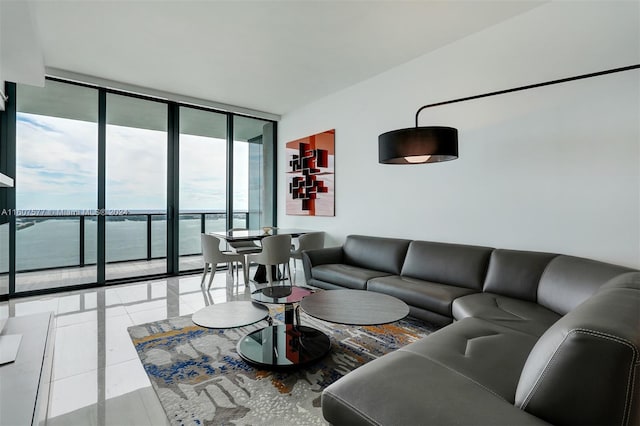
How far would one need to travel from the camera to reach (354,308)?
7.55 feet

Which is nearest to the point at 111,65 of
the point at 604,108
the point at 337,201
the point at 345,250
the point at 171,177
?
the point at 171,177

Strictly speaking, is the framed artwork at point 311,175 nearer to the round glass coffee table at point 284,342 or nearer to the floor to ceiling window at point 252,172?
the floor to ceiling window at point 252,172

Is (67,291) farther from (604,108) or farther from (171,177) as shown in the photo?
(604,108)

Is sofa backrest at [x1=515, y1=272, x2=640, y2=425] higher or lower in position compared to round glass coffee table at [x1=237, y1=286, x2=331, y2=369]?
higher

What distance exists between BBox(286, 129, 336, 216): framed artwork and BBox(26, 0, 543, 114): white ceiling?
1.04 meters

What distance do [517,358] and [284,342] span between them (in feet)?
5.25

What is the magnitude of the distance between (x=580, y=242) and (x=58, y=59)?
5877 millimetres

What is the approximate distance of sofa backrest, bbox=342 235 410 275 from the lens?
3.76 metres

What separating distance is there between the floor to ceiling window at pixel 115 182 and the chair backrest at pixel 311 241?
6.20ft

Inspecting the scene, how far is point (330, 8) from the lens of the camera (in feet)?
9.39

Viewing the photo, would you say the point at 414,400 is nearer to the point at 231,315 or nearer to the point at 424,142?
the point at 231,315

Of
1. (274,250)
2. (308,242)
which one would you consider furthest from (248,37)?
(308,242)

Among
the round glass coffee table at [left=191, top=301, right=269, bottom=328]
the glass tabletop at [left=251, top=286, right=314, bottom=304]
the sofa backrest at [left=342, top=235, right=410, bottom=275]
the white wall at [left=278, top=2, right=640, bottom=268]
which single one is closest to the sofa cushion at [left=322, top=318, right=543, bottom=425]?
the round glass coffee table at [left=191, top=301, right=269, bottom=328]

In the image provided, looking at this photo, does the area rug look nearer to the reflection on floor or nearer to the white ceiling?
the reflection on floor
